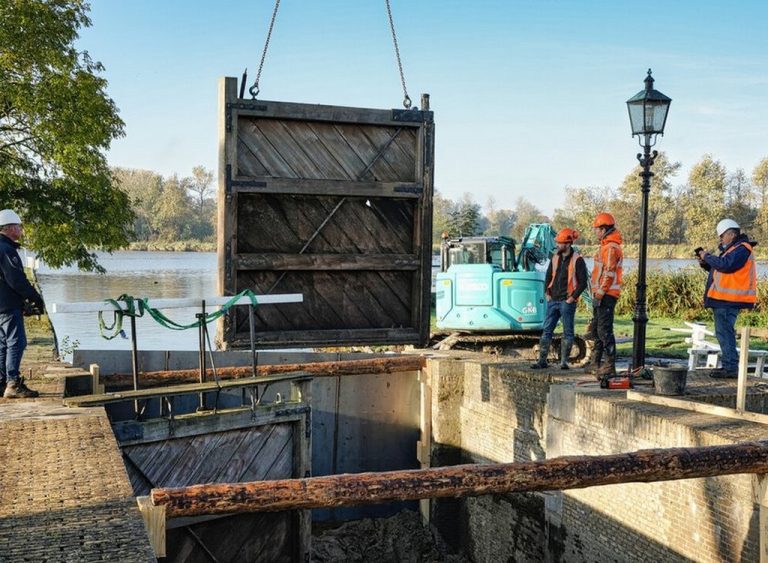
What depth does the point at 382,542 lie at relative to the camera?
42.1 feet

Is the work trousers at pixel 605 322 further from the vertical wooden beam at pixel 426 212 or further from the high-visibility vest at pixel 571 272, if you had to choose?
the vertical wooden beam at pixel 426 212

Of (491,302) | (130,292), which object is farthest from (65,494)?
(130,292)

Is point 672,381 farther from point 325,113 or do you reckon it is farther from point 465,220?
point 465,220

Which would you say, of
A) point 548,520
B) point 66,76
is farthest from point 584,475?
point 66,76

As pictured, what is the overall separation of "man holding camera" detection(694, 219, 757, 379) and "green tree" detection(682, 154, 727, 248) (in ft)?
165

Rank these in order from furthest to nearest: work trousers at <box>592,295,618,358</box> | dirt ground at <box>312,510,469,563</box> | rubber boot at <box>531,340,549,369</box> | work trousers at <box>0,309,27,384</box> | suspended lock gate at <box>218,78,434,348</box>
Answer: dirt ground at <box>312,510,469,563</box> < rubber boot at <box>531,340,549,369</box> < work trousers at <box>592,295,618,358</box> < suspended lock gate at <box>218,78,434,348</box> < work trousers at <box>0,309,27,384</box>

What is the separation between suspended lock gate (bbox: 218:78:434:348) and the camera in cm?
912

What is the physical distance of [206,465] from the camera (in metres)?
9.63

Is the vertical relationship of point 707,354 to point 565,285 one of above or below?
below

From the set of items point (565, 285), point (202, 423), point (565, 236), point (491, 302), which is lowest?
point (202, 423)

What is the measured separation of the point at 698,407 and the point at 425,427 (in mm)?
5663

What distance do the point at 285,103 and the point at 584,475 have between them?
501 centimetres

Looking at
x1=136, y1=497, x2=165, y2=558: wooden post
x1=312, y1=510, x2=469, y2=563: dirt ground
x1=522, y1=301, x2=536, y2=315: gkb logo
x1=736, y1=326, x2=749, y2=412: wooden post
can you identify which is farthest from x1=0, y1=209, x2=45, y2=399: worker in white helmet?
x1=522, y1=301, x2=536, y2=315: gkb logo

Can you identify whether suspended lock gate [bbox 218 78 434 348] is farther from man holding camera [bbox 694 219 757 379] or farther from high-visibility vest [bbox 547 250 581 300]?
man holding camera [bbox 694 219 757 379]
